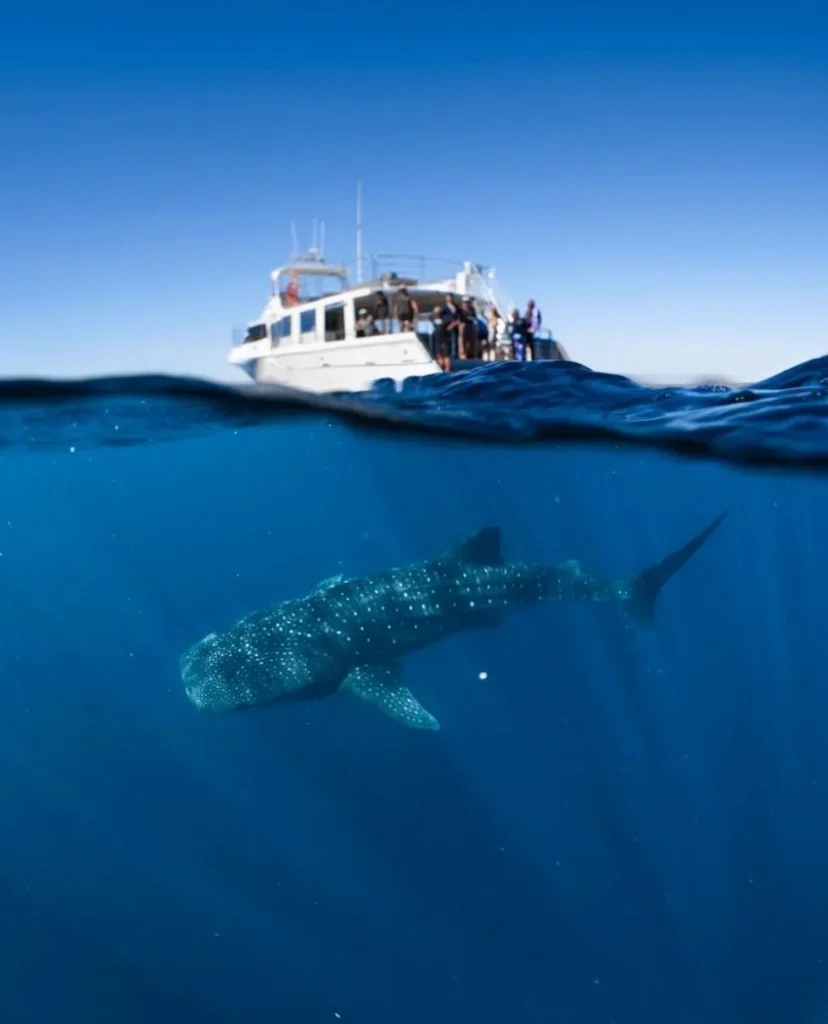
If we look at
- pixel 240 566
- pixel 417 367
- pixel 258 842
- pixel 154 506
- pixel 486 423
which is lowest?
pixel 240 566

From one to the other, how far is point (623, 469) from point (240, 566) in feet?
122

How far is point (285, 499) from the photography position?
33.3m

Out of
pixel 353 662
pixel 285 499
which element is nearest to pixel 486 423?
pixel 353 662

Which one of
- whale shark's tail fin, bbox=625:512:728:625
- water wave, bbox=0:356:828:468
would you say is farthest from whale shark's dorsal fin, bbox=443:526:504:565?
water wave, bbox=0:356:828:468

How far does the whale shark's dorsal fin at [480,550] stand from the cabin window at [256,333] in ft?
76.9

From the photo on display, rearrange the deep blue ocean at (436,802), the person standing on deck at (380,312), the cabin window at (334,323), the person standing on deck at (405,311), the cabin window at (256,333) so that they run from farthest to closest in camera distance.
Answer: the cabin window at (256,333)
the cabin window at (334,323)
the person standing on deck at (380,312)
the person standing on deck at (405,311)
the deep blue ocean at (436,802)

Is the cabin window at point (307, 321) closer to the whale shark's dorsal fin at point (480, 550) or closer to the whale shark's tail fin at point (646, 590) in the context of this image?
the whale shark's dorsal fin at point (480, 550)

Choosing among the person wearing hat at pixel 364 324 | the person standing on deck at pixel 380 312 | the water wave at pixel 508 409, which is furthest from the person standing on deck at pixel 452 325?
the water wave at pixel 508 409

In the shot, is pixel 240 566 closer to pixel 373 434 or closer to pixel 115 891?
pixel 373 434

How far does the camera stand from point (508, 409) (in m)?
14.8

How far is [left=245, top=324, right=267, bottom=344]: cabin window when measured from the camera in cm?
3262

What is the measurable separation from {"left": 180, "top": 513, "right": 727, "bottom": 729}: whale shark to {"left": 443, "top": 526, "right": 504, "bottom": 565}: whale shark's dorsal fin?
15 mm

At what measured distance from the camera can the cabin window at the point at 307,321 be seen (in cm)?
2770

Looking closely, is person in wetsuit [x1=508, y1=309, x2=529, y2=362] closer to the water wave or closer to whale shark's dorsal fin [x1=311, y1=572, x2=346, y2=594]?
the water wave
